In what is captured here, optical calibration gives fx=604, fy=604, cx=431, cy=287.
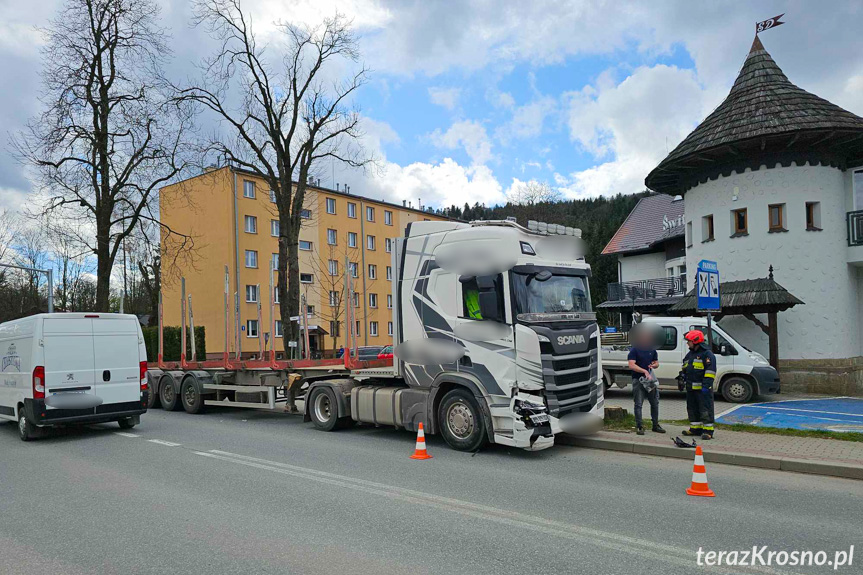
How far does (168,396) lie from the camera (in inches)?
617

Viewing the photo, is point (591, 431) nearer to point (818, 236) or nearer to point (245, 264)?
point (818, 236)

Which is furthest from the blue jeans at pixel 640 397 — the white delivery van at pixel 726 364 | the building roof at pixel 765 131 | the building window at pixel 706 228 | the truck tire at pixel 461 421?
the building window at pixel 706 228

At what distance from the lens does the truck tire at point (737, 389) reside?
50.0 feet

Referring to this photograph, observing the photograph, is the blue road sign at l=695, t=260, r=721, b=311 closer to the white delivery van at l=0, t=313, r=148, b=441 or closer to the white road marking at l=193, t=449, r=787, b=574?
the white road marking at l=193, t=449, r=787, b=574

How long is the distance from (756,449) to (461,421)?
14.0 ft

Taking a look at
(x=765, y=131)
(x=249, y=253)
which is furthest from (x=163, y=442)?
(x=249, y=253)

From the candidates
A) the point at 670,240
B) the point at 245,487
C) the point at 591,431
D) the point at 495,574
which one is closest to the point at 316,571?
the point at 495,574

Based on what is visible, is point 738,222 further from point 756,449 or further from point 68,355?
point 68,355

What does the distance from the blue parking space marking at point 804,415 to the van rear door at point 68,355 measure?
11.9 metres

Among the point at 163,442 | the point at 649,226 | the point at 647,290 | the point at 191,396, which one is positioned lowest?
the point at 163,442

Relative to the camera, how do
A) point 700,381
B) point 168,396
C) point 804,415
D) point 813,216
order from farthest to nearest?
point 813,216
point 168,396
point 804,415
point 700,381

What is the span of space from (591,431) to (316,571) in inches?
235

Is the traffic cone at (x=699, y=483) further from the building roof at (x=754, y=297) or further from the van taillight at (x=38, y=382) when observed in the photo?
the building roof at (x=754, y=297)

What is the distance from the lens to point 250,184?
44.8 meters
